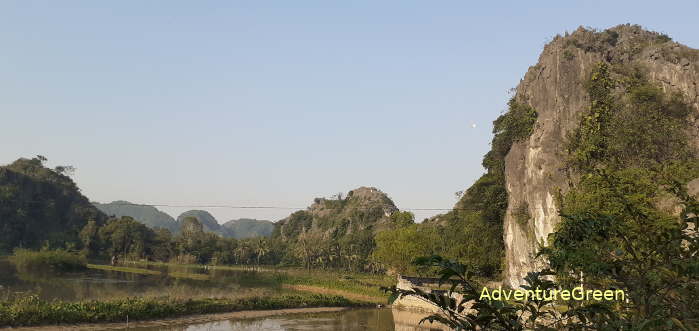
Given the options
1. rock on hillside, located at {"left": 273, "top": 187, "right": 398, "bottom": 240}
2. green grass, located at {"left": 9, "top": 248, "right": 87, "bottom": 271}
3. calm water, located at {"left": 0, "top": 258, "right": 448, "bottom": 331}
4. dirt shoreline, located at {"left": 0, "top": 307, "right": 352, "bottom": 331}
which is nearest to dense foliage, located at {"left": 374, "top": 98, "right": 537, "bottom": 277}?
calm water, located at {"left": 0, "top": 258, "right": 448, "bottom": 331}

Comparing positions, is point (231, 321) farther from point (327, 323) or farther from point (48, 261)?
point (48, 261)

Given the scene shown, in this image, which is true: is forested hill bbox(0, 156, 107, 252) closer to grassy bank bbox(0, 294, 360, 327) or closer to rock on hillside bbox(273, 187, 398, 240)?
rock on hillside bbox(273, 187, 398, 240)

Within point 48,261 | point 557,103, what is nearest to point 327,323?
point 557,103

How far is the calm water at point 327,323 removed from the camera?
28.9m

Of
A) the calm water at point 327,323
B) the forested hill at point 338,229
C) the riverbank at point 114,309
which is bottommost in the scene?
the calm water at point 327,323

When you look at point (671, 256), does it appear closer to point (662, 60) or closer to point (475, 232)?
point (662, 60)

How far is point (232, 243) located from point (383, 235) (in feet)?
191

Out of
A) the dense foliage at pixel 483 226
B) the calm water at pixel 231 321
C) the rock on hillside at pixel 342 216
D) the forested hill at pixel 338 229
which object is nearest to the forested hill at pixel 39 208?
the forested hill at pixel 338 229

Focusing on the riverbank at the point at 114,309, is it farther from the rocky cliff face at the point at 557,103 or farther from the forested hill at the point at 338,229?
the forested hill at the point at 338,229

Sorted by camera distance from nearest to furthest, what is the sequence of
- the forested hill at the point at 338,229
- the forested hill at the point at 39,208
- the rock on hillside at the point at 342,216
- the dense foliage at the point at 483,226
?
the dense foliage at the point at 483,226, the forested hill at the point at 338,229, the forested hill at the point at 39,208, the rock on hillside at the point at 342,216

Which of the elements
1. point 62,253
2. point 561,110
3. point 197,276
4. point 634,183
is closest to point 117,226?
point 62,253

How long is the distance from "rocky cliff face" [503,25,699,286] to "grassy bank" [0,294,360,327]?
21.4m

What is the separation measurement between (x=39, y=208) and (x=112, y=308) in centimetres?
9309

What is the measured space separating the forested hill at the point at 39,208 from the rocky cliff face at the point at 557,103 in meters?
77.8
